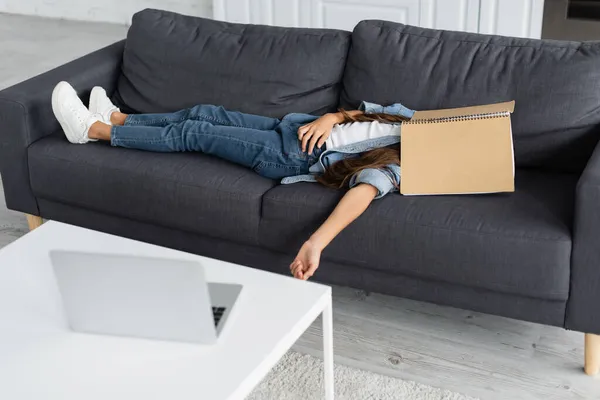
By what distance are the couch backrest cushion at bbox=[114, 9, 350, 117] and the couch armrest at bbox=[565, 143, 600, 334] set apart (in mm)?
923

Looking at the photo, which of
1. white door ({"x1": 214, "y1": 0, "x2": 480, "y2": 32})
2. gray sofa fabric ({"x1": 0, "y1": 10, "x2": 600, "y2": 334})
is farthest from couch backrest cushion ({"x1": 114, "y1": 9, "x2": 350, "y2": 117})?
white door ({"x1": 214, "y1": 0, "x2": 480, "y2": 32})

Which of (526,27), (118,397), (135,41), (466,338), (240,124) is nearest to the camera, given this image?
(118,397)

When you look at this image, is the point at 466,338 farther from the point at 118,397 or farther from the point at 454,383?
the point at 118,397

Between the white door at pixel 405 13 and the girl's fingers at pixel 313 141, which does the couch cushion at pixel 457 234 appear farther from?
the white door at pixel 405 13

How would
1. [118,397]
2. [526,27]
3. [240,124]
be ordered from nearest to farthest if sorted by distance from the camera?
[118,397] < [240,124] < [526,27]

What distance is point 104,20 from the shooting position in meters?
5.76

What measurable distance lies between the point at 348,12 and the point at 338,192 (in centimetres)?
222

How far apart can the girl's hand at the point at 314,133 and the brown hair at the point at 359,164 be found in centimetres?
8

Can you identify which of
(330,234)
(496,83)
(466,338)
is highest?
(496,83)

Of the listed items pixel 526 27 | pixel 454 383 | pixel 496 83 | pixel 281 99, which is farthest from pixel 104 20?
pixel 454 383

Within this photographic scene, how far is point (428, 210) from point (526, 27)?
6.82 feet

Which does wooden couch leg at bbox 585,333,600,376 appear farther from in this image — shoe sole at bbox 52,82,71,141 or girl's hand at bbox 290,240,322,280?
shoe sole at bbox 52,82,71,141

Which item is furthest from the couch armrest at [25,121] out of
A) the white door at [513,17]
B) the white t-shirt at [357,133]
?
the white door at [513,17]

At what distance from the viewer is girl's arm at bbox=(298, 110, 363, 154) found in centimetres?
234
